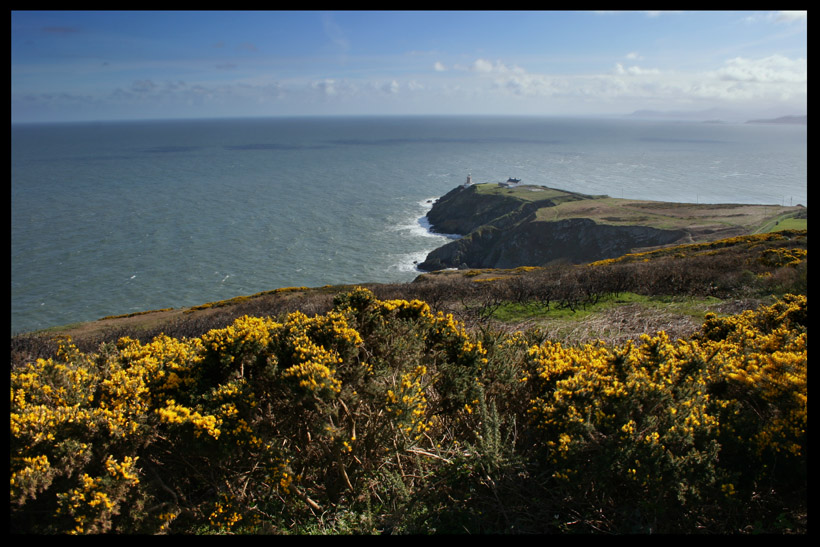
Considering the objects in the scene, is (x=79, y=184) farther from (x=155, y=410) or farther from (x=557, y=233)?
(x=155, y=410)

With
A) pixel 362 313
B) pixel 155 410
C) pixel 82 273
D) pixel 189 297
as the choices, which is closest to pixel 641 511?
pixel 362 313

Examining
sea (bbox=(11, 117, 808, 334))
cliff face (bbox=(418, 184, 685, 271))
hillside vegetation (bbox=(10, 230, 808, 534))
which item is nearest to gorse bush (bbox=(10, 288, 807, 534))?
hillside vegetation (bbox=(10, 230, 808, 534))

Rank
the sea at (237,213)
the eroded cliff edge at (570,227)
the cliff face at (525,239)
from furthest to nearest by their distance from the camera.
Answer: the cliff face at (525,239) < the eroded cliff edge at (570,227) < the sea at (237,213)

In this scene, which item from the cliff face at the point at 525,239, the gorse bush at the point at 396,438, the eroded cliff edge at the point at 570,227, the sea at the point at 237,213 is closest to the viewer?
the gorse bush at the point at 396,438

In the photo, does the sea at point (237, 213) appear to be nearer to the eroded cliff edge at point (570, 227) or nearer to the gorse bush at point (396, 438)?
the eroded cliff edge at point (570, 227)

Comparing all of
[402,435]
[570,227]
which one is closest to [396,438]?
[402,435]

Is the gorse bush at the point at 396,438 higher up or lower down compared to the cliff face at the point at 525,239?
higher up

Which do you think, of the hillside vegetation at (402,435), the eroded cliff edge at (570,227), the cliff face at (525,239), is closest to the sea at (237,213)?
the cliff face at (525,239)

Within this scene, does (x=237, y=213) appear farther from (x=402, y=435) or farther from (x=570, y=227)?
(x=402, y=435)
